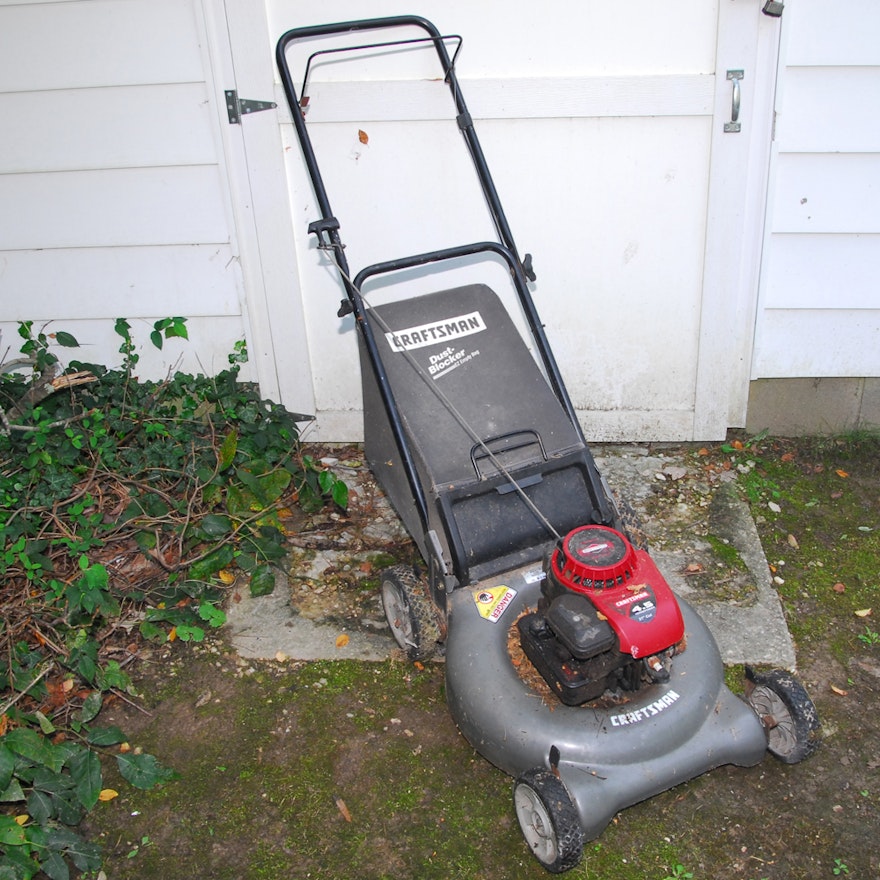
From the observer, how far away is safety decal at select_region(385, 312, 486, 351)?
2.75 meters

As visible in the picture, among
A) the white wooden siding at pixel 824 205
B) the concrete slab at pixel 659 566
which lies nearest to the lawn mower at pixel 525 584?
the concrete slab at pixel 659 566

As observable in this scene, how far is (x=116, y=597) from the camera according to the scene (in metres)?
2.96

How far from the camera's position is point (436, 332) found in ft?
9.14

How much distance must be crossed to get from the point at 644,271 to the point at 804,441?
1.00 m

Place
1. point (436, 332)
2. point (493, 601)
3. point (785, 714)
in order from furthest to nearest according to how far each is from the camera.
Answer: point (436, 332), point (493, 601), point (785, 714)

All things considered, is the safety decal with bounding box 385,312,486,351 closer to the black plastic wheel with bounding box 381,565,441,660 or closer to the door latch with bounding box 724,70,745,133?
the black plastic wheel with bounding box 381,565,441,660

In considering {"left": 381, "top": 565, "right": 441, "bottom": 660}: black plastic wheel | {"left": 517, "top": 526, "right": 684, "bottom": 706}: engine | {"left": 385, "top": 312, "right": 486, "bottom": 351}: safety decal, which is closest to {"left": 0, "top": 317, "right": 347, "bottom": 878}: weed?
{"left": 381, "top": 565, "right": 441, "bottom": 660}: black plastic wheel

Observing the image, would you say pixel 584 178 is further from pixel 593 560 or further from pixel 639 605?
pixel 639 605

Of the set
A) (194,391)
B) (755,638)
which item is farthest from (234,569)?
(755,638)

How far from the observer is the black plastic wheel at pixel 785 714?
2.28 meters

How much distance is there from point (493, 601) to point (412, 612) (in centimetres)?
32

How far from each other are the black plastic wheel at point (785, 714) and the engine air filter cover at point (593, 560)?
→ 0.50 meters

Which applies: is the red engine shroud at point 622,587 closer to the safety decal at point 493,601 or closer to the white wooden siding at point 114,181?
the safety decal at point 493,601

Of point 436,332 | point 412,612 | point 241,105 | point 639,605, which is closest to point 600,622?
point 639,605
